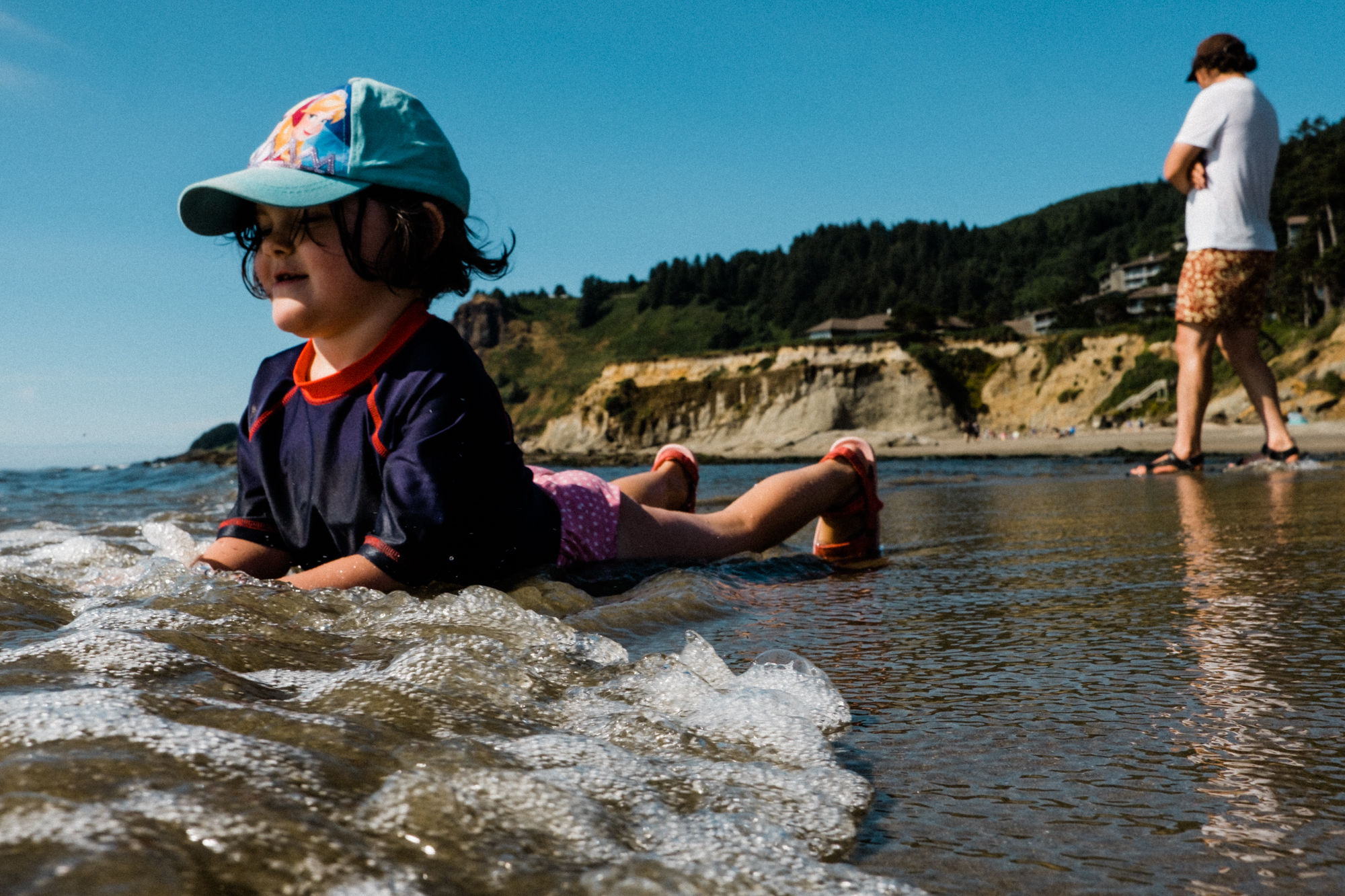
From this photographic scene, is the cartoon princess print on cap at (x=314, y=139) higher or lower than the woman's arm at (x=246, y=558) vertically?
higher

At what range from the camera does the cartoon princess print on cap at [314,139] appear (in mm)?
2188

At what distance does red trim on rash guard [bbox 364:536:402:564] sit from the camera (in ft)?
6.67

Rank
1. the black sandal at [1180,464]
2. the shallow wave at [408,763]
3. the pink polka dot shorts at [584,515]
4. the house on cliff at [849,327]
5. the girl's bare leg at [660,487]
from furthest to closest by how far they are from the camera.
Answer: the house on cliff at [849,327]
the black sandal at [1180,464]
the girl's bare leg at [660,487]
the pink polka dot shorts at [584,515]
the shallow wave at [408,763]

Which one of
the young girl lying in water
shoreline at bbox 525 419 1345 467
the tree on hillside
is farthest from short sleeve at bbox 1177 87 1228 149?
the tree on hillside

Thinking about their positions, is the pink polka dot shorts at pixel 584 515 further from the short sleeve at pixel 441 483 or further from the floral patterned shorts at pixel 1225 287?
the floral patterned shorts at pixel 1225 287

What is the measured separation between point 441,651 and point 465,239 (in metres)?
1.54

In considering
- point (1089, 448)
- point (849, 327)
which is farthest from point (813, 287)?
point (1089, 448)

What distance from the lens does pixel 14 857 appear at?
1.86 feet

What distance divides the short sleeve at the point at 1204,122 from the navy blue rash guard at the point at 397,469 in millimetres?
4985

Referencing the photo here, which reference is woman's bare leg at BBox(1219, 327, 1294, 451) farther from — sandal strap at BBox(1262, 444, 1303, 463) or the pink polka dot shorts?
the pink polka dot shorts

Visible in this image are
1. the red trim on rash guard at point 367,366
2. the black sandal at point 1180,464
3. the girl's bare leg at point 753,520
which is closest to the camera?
the red trim on rash guard at point 367,366

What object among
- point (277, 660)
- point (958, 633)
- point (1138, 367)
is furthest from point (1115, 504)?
point (1138, 367)

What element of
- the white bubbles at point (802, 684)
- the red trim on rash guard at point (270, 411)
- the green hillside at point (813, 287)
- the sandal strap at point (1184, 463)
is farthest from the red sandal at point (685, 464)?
the green hillside at point (813, 287)

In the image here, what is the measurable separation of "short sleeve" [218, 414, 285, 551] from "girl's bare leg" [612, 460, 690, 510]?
1046mm
